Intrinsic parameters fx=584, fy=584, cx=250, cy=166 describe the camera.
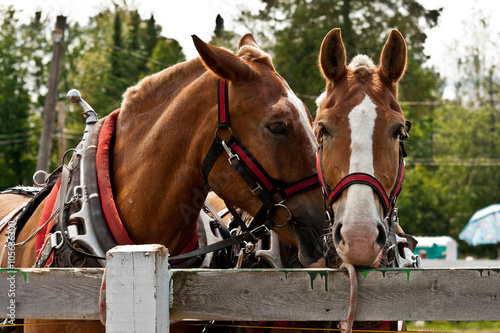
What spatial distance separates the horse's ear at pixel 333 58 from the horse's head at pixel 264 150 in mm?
328

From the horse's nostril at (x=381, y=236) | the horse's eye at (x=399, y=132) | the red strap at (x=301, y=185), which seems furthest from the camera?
the red strap at (x=301, y=185)

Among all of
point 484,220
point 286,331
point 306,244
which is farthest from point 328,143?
point 484,220

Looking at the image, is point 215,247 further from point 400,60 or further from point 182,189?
point 400,60

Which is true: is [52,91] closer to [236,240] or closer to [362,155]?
[236,240]

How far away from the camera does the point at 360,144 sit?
2395 millimetres

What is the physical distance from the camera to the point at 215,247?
320 cm

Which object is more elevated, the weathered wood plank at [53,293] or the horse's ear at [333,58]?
the horse's ear at [333,58]

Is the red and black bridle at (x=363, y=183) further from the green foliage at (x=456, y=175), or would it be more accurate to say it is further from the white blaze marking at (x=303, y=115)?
the green foliage at (x=456, y=175)

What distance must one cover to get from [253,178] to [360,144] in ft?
2.55

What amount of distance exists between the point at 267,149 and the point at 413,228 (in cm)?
2829

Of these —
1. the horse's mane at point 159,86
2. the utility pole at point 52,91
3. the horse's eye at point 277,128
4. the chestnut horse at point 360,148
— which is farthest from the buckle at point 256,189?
the utility pole at point 52,91

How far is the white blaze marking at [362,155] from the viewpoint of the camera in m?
2.22

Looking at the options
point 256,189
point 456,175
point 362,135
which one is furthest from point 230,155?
point 456,175

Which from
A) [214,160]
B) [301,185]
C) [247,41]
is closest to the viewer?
[301,185]
